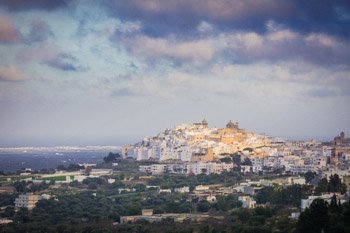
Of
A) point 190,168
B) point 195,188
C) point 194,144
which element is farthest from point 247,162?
point 195,188

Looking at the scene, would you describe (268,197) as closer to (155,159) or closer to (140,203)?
(140,203)

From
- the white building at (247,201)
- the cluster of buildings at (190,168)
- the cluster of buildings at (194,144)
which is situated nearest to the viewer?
the white building at (247,201)

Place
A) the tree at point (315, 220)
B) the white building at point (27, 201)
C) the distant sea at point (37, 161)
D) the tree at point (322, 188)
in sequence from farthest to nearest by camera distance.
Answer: the distant sea at point (37, 161) < the white building at point (27, 201) < the tree at point (322, 188) < the tree at point (315, 220)

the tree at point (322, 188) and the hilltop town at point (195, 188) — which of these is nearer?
the hilltop town at point (195, 188)

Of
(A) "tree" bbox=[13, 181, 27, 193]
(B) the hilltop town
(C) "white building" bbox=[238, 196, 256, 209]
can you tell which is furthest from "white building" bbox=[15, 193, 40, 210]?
(C) "white building" bbox=[238, 196, 256, 209]

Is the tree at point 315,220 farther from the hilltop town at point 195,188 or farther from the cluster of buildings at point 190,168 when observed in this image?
the cluster of buildings at point 190,168

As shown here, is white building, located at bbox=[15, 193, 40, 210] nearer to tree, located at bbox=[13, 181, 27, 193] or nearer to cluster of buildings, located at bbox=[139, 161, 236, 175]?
tree, located at bbox=[13, 181, 27, 193]

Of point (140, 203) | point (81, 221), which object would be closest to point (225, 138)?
point (140, 203)

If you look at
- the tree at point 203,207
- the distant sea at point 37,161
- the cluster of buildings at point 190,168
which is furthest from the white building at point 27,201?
the distant sea at point 37,161

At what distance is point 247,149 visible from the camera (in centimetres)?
5122

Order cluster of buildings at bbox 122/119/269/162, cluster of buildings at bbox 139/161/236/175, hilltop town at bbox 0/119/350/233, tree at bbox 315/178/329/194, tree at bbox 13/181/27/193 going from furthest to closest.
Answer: cluster of buildings at bbox 122/119/269/162, cluster of buildings at bbox 139/161/236/175, tree at bbox 13/181/27/193, tree at bbox 315/178/329/194, hilltop town at bbox 0/119/350/233

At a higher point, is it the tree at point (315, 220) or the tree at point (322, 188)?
the tree at point (322, 188)

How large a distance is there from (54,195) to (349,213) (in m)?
17.4

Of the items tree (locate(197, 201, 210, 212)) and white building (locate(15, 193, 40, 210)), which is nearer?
tree (locate(197, 201, 210, 212))
